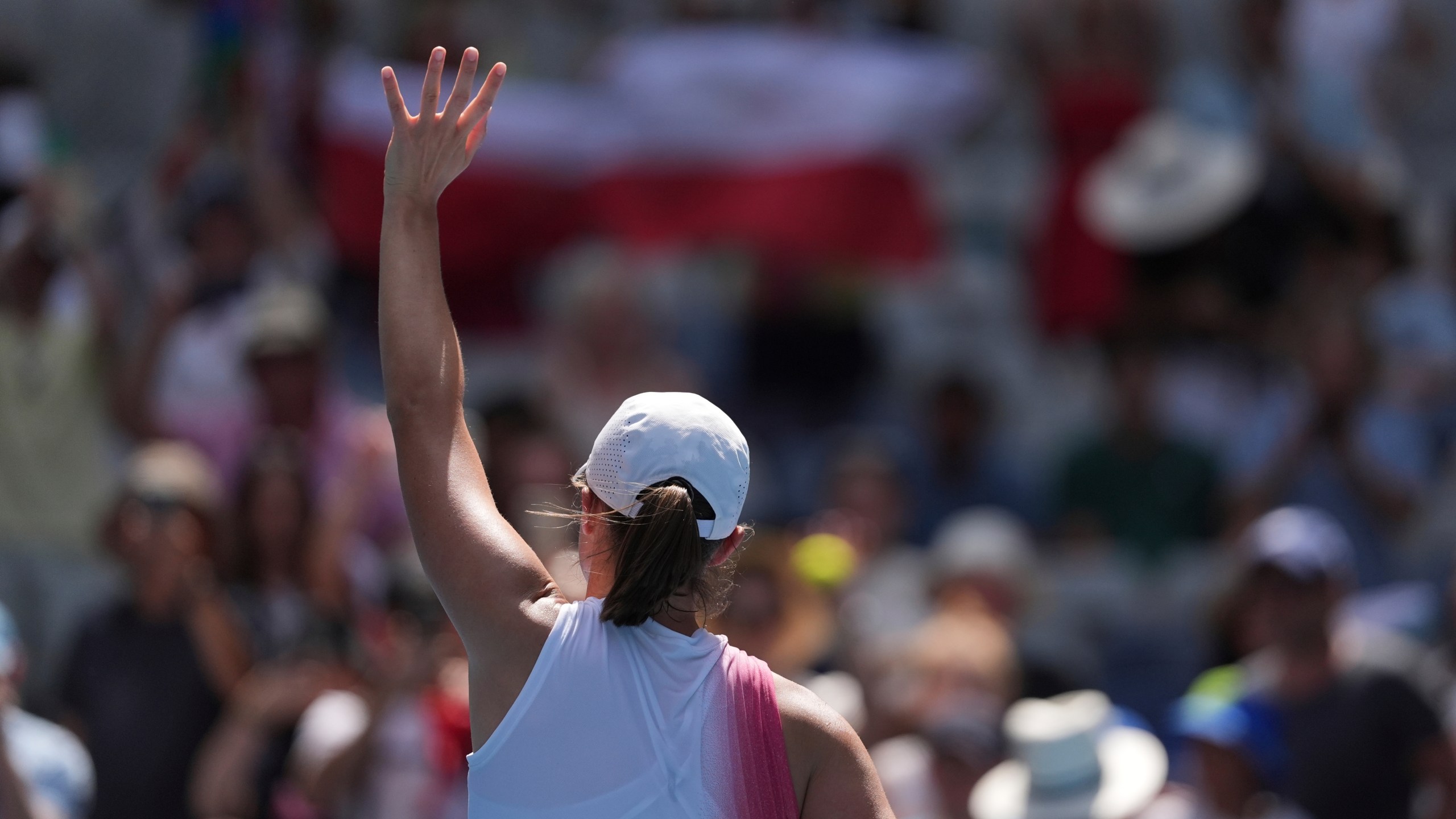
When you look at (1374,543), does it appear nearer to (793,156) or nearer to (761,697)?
(793,156)

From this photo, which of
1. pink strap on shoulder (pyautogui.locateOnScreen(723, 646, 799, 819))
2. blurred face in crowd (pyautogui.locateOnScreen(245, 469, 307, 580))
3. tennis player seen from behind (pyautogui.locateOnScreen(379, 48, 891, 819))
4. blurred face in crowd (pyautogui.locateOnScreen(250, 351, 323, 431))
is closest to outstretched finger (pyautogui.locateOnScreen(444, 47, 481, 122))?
tennis player seen from behind (pyautogui.locateOnScreen(379, 48, 891, 819))

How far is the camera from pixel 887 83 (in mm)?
9578

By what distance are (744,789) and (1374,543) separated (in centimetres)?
561

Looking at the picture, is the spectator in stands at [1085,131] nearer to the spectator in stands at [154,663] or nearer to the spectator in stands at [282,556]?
the spectator in stands at [282,556]

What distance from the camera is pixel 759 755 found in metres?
2.40

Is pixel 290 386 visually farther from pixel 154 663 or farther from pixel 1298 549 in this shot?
pixel 1298 549

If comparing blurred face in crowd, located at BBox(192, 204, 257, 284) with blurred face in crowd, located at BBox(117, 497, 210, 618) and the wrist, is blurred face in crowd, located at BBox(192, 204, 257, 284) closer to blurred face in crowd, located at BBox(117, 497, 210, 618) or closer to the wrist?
blurred face in crowd, located at BBox(117, 497, 210, 618)

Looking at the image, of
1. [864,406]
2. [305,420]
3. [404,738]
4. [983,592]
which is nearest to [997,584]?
[983,592]

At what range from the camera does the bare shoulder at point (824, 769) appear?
2.41 m

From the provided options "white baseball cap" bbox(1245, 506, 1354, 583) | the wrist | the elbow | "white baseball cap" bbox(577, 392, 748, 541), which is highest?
the wrist

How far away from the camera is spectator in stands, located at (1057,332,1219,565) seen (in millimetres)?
7781

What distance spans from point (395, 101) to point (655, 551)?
710mm

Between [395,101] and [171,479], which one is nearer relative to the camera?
[395,101]

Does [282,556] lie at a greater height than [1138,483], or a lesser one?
greater
